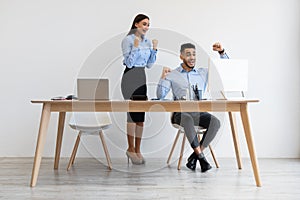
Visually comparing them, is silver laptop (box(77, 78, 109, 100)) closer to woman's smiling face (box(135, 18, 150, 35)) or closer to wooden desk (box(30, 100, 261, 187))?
wooden desk (box(30, 100, 261, 187))

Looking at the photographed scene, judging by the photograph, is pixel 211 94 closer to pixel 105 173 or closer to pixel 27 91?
pixel 105 173

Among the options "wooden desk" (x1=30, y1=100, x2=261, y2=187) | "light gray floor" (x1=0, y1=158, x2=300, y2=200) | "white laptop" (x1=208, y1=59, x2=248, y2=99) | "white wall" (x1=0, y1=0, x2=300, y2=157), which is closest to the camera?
→ "light gray floor" (x1=0, y1=158, x2=300, y2=200)

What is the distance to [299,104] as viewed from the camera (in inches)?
170

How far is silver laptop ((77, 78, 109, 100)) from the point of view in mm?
2990

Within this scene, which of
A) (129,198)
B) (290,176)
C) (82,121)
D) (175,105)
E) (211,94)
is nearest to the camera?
(129,198)

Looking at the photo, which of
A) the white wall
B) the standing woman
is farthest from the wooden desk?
the white wall

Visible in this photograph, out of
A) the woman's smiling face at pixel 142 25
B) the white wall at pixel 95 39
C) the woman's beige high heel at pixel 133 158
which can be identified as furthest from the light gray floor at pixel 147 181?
the woman's smiling face at pixel 142 25

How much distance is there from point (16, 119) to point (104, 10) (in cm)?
150

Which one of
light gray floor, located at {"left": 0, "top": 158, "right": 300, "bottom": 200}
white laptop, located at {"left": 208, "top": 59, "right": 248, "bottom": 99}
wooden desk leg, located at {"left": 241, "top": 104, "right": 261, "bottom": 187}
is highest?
white laptop, located at {"left": 208, "top": 59, "right": 248, "bottom": 99}

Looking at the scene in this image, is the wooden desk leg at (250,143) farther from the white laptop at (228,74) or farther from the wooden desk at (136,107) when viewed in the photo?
the white laptop at (228,74)

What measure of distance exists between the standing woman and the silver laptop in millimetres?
858

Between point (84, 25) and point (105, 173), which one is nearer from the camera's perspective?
point (105, 173)

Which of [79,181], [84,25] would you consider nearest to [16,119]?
[84,25]

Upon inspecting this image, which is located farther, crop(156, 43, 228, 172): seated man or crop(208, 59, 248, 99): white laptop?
crop(156, 43, 228, 172): seated man
